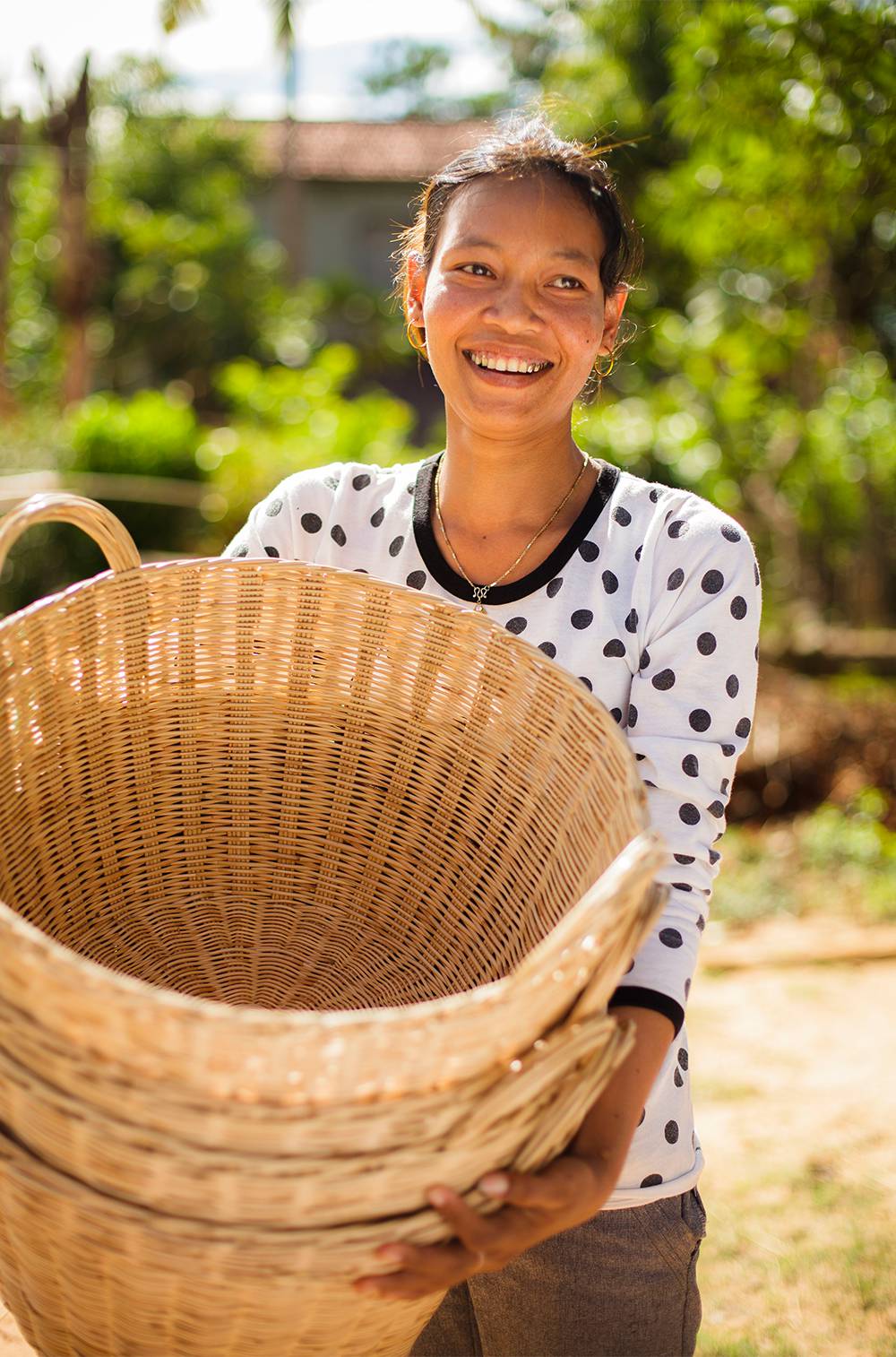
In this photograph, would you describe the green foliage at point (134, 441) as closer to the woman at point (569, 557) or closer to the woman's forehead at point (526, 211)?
the woman at point (569, 557)

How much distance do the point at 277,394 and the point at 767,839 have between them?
16.9 feet

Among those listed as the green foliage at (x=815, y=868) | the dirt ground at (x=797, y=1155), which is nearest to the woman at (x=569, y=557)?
the dirt ground at (x=797, y=1155)

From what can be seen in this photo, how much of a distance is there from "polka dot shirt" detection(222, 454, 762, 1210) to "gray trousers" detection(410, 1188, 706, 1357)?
3 centimetres

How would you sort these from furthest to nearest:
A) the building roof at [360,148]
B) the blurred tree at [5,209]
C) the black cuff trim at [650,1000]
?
the building roof at [360,148]
the blurred tree at [5,209]
the black cuff trim at [650,1000]

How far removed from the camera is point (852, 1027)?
10.9 feet

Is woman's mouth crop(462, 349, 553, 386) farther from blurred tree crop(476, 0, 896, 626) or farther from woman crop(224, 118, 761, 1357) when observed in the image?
blurred tree crop(476, 0, 896, 626)

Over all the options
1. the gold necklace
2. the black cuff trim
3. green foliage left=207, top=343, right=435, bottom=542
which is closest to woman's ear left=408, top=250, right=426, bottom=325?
the gold necklace

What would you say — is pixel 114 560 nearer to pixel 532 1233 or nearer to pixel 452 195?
pixel 452 195

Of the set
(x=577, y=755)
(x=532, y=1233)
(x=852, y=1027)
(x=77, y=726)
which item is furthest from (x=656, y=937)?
(x=852, y=1027)

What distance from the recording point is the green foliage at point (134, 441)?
8.05 meters

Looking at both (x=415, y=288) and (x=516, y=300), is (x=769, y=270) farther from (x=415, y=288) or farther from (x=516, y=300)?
(x=516, y=300)

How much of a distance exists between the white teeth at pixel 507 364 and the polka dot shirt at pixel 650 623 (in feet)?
0.51

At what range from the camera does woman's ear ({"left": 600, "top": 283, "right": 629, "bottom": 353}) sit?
1.44 meters

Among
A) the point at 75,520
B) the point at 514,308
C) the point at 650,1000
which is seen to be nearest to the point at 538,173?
the point at 514,308
